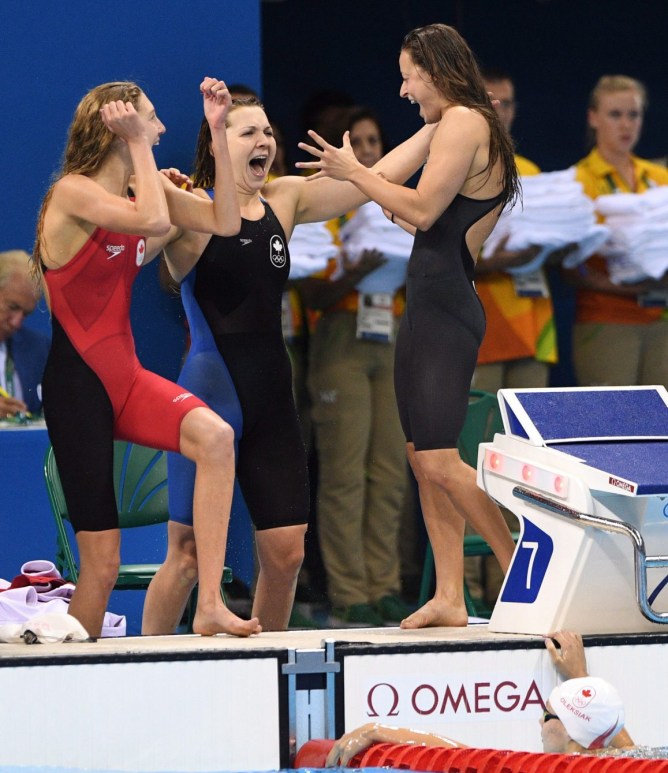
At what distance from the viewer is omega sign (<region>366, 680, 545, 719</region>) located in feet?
13.8

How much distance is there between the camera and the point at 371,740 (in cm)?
394

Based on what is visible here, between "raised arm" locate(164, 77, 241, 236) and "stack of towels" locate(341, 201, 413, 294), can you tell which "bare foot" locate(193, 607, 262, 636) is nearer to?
"raised arm" locate(164, 77, 241, 236)

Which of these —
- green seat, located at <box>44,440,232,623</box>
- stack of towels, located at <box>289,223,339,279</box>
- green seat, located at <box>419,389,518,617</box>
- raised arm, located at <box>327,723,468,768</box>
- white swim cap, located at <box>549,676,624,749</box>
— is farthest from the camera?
stack of towels, located at <box>289,223,339,279</box>

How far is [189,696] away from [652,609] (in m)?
1.31

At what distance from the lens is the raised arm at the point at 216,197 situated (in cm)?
464

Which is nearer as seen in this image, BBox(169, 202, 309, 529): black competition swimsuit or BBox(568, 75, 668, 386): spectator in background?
BBox(169, 202, 309, 529): black competition swimsuit

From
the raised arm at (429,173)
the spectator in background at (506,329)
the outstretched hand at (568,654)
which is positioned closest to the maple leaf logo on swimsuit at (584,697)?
the outstretched hand at (568,654)

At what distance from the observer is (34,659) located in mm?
3980

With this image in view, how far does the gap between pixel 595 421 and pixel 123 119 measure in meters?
1.61

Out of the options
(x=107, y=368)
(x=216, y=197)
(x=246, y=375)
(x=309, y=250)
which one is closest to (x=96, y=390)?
(x=107, y=368)

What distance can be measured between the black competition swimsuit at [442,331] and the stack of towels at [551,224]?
6.79 feet

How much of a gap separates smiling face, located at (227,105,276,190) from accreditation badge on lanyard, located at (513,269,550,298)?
226 centimetres

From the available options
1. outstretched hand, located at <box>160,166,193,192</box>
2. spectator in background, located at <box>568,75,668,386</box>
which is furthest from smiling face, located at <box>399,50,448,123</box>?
spectator in background, located at <box>568,75,668,386</box>

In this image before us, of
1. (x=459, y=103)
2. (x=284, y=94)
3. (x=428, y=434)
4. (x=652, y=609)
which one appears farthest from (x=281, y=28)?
(x=652, y=609)
